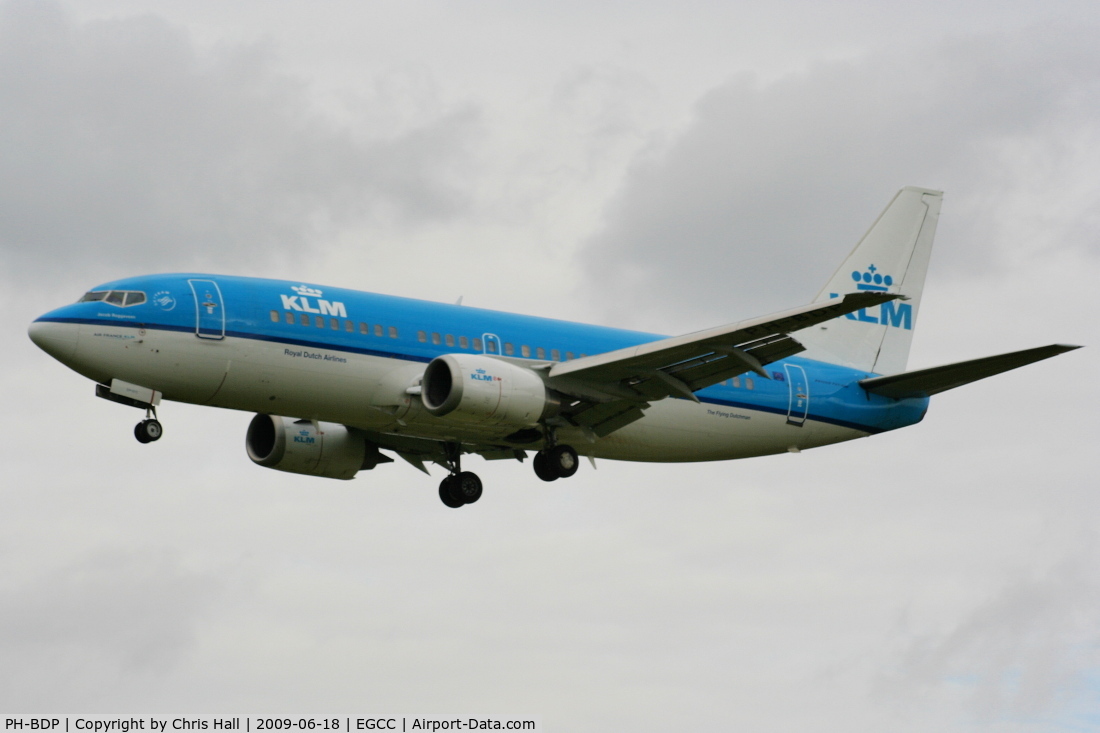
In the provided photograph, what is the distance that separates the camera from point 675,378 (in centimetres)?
3550

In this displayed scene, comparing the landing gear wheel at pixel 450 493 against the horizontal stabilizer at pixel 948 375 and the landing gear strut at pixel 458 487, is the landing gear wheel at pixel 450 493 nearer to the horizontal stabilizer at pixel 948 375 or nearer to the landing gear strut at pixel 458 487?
the landing gear strut at pixel 458 487

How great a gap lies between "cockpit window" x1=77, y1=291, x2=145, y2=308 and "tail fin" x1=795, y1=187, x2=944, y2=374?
1946 cm

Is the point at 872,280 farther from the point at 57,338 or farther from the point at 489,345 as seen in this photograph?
the point at 57,338

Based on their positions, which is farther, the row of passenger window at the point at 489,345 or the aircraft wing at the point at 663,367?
the row of passenger window at the point at 489,345

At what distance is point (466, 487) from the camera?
40406 millimetres

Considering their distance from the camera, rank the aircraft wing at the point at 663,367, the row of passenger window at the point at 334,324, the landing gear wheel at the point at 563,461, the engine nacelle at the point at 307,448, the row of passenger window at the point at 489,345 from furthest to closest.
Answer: the engine nacelle at the point at 307,448 → the landing gear wheel at the point at 563,461 → the row of passenger window at the point at 489,345 → the row of passenger window at the point at 334,324 → the aircraft wing at the point at 663,367

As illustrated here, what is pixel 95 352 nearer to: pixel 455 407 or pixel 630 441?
pixel 455 407

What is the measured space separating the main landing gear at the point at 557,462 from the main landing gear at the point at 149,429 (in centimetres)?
977

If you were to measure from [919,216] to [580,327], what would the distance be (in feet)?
44.9

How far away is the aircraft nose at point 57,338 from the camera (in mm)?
31828

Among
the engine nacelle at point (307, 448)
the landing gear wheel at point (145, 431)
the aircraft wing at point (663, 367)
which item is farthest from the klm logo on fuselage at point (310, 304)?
the engine nacelle at point (307, 448)

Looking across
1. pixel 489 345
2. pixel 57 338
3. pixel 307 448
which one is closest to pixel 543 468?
pixel 489 345

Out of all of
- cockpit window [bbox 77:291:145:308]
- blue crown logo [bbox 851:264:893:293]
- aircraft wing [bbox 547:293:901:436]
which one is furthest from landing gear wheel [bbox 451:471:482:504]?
blue crown logo [bbox 851:264:893:293]

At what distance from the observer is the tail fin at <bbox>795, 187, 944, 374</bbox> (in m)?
43.2
